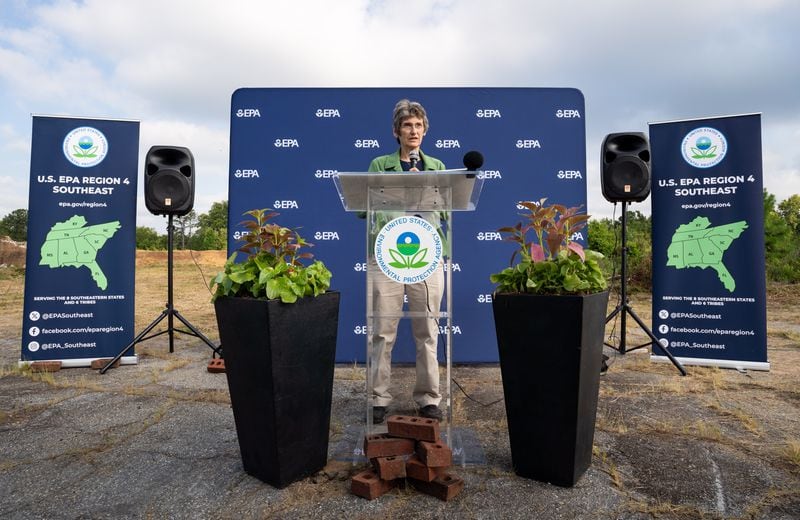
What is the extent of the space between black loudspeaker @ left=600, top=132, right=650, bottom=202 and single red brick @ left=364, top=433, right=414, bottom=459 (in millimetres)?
2953

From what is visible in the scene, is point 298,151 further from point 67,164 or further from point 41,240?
point 41,240

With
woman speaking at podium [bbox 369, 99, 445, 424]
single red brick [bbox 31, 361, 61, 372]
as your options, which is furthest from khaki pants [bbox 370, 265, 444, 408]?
single red brick [bbox 31, 361, 61, 372]

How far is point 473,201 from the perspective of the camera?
2178mm

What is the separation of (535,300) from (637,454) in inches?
39.3

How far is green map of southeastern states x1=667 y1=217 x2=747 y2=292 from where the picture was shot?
395 cm

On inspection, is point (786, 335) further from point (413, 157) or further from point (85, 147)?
point (85, 147)

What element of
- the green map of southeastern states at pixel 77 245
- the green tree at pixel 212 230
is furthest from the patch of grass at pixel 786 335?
the green tree at pixel 212 230

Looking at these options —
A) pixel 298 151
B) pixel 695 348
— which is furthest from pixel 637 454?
pixel 298 151

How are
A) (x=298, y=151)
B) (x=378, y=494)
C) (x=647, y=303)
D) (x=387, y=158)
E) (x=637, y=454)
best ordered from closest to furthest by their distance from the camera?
(x=378, y=494), (x=637, y=454), (x=387, y=158), (x=298, y=151), (x=647, y=303)

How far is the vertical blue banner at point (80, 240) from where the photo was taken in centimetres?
391

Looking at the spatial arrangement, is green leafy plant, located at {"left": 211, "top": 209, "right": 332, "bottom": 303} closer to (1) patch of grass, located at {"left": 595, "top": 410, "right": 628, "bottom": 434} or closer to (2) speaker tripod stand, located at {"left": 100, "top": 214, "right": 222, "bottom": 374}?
(1) patch of grass, located at {"left": 595, "top": 410, "right": 628, "bottom": 434}

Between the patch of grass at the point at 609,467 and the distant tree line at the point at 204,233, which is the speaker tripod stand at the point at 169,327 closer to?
the patch of grass at the point at 609,467

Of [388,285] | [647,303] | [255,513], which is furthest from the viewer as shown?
[647,303]

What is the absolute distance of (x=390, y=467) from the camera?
1778 millimetres
